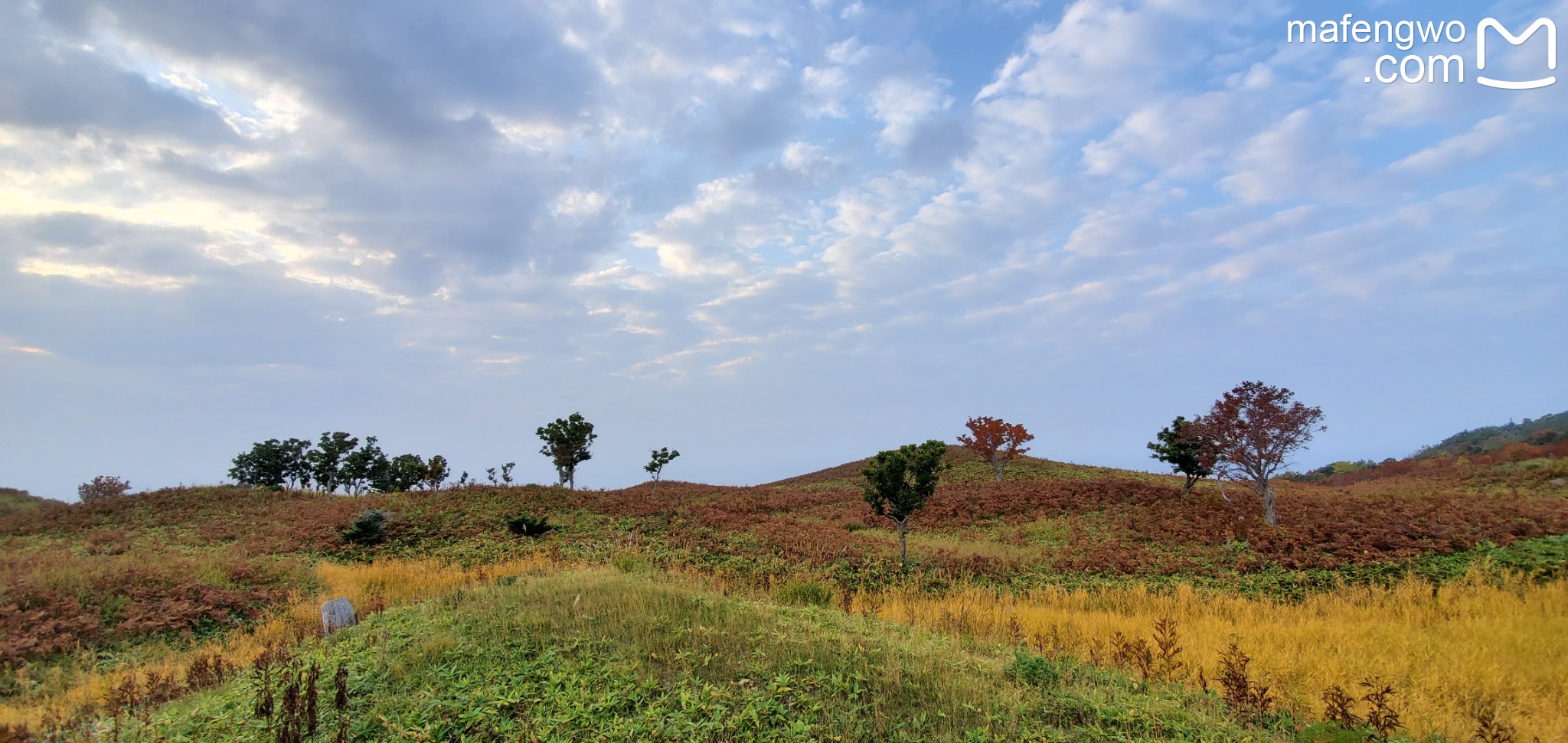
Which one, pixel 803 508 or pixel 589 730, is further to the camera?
pixel 803 508

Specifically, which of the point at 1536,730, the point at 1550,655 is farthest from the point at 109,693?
the point at 1550,655

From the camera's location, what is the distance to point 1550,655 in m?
7.25

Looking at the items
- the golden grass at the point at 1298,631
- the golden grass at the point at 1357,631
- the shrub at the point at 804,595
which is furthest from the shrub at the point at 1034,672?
the shrub at the point at 804,595

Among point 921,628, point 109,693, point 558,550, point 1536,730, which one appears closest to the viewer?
point 1536,730

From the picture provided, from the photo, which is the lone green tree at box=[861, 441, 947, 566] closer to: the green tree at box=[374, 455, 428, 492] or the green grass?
the green grass

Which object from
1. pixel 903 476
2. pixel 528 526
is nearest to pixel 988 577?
pixel 903 476

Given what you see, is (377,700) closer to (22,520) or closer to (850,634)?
(850,634)

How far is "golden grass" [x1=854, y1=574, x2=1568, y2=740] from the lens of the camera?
616cm

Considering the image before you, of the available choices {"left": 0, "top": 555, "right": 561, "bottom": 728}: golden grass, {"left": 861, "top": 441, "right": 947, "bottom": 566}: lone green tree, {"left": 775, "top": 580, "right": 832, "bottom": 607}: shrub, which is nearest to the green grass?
{"left": 0, "top": 555, "right": 561, "bottom": 728}: golden grass

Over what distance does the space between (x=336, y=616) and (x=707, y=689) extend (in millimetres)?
7406

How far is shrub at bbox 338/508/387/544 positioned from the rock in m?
12.4

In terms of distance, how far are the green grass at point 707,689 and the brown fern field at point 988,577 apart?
47 centimetres

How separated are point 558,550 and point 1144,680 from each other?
47.6 feet

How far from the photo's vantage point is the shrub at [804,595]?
1093 centimetres
